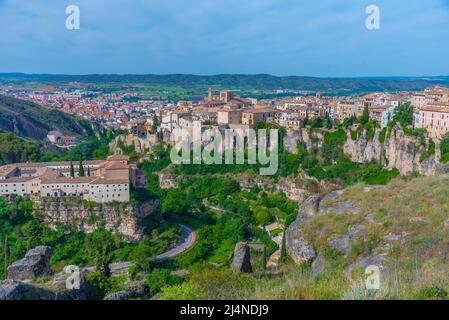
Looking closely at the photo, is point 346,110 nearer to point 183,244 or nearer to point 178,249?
point 183,244

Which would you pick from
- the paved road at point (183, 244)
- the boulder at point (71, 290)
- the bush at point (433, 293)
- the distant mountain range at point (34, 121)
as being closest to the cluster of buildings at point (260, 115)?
the paved road at point (183, 244)

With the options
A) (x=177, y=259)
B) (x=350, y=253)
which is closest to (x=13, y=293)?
(x=350, y=253)

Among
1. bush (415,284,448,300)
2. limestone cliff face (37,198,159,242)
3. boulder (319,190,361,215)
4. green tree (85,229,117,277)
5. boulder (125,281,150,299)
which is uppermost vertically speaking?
bush (415,284,448,300)

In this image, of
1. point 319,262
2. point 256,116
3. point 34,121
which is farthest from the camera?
point 34,121

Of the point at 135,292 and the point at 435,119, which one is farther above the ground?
the point at 435,119

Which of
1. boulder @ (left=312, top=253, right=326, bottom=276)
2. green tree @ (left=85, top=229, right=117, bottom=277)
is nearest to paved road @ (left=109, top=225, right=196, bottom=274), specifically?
green tree @ (left=85, top=229, right=117, bottom=277)

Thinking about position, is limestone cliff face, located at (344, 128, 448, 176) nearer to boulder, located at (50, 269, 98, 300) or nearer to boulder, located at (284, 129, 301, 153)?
boulder, located at (284, 129, 301, 153)

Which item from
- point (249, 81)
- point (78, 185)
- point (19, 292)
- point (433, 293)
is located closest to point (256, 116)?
point (78, 185)
